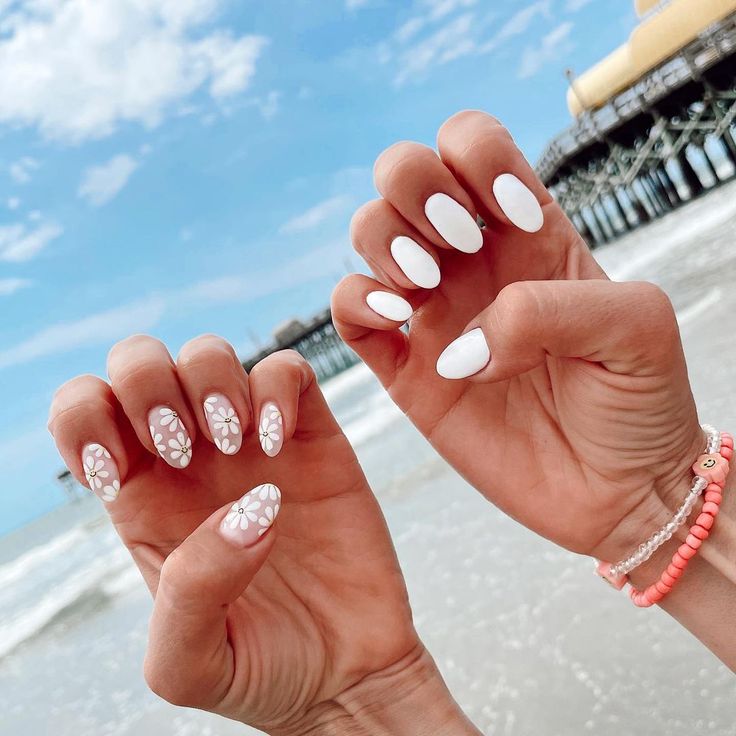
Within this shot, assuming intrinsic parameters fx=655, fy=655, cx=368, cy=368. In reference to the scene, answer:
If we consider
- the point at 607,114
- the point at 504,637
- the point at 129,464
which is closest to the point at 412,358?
the point at 129,464

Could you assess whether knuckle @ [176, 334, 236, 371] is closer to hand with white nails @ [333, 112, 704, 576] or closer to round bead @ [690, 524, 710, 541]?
hand with white nails @ [333, 112, 704, 576]

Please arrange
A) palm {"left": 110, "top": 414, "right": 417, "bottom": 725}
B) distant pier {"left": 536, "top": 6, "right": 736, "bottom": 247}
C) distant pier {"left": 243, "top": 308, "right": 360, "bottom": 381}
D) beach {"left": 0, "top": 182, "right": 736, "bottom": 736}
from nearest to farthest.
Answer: palm {"left": 110, "top": 414, "right": 417, "bottom": 725}, beach {"left": 0, "top": 182, "right": 736, "bottom": 736}, distant pier {"left": 536, "top": 6, "right": 736, "bottom": 247}, distant pier {"left": 243, "top": 308, "right": 360, "bottom": 381}

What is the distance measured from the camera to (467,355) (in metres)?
1.07

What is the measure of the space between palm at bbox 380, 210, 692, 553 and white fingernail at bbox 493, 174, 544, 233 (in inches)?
4.0

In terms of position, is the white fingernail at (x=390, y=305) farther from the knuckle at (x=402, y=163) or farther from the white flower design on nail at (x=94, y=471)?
the white flower design on nail at (x=94, y=471)

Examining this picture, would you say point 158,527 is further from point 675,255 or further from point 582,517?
point 675,255

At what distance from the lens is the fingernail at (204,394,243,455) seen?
42.8 inches

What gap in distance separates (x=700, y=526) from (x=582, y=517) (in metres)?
0.21

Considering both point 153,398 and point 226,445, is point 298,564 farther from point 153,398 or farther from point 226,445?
point 153,398

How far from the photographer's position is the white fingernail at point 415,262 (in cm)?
112

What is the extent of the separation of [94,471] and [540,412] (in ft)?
2.77

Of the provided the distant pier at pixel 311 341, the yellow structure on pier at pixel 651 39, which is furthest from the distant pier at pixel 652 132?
the distant pier at pixel 311 341

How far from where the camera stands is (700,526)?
1219 millimetres

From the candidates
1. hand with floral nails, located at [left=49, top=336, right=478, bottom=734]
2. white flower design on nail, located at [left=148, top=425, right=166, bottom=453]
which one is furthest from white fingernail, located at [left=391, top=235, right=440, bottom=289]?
white flower design on nail, located at [left=148, top=425, right=166, bottom=453]
